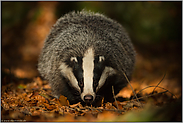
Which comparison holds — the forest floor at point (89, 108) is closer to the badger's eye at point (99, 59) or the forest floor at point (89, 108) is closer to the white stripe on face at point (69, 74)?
the white stripe on face at point (69, 74)

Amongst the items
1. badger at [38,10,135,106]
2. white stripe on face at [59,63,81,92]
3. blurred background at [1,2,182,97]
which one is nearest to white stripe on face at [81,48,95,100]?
badger at [38,10,135,106]

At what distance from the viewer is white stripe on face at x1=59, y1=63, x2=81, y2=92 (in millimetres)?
2567

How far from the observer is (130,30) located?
19.6 feet

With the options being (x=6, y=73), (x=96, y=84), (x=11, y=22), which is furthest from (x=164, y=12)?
(x=11, y=22)

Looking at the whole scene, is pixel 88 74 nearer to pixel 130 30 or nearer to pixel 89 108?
pixel 89 108

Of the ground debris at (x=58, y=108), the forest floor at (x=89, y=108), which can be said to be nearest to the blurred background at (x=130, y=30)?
the forest floor at (x=89, y=108)

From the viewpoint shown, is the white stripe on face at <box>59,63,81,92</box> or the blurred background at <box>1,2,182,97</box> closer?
the white stripe on face at <box>59,63,81,92</box>

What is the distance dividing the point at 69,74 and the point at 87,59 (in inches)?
12.9

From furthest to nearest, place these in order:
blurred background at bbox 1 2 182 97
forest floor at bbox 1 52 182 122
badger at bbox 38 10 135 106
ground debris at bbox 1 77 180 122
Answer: blurred background at bbox 1 2 182 97 < badger at bbox 38 10 135 106 < ground debris at bbox 1 77 180 122 < forest floor at bbox 1 52 182 122

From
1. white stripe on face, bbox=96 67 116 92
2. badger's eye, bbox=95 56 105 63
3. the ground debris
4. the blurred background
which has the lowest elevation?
the ground debris

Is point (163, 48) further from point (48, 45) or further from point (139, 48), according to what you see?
point (48, 45)

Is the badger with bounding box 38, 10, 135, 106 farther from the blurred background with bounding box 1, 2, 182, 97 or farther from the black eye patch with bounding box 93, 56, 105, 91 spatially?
the blurred background with bounding box 1, 2, 182, 97

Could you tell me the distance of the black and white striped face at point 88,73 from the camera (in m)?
2.38

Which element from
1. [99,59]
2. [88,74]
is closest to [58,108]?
[88,74]
